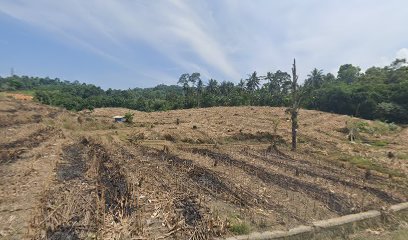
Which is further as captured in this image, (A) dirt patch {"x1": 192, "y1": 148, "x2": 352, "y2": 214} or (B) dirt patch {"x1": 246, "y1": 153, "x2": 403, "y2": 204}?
(B) dirt patch {"x1": 246, "y1": 153, "x2": 403, "y2": 204}

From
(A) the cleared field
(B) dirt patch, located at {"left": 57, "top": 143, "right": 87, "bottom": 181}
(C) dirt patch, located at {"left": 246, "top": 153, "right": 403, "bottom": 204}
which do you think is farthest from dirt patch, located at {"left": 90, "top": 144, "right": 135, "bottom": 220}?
(C) dirt patch, located at {"left": 246, "top": 153, "right": 403, "bottom": 204}

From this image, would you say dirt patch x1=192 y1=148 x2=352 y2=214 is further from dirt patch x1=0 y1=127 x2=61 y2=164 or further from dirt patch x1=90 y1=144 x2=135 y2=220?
dirt patch x1=0 y1=127 x2=61 y2=164

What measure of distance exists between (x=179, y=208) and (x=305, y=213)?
126 inches

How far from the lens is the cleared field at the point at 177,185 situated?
296 inches

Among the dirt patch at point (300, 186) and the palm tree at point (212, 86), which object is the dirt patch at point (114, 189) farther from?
the palm tree at point (212, 86)

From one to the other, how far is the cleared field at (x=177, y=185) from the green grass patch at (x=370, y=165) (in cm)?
6

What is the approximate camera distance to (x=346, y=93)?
5222 cm

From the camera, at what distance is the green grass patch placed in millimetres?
16156

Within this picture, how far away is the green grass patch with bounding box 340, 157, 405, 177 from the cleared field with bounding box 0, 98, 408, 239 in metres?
0.06

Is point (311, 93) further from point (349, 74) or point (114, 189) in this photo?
point (349, 74)

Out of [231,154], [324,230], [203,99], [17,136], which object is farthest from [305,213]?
[203,99]

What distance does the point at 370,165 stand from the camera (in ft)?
59.6

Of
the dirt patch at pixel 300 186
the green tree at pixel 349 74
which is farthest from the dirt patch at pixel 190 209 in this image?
the green tree at pixel 349 74

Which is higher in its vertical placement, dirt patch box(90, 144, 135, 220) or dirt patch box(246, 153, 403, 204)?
dirt patch box(90, 144, 135, 220)
